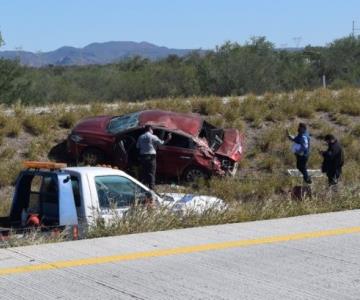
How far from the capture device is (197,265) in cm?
732

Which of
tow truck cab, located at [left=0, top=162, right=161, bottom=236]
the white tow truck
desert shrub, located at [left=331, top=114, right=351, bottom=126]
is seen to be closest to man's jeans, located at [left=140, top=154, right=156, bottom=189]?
the white tow truck

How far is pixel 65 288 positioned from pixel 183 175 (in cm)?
1510

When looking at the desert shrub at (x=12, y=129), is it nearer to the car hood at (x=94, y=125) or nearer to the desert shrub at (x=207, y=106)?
the car hood at (x=94, y=125)

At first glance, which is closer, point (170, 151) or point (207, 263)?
point (207, 263)

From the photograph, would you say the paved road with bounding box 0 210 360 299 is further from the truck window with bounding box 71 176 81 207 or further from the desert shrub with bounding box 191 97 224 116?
the desert shrub with bounding box 191 97 224 116

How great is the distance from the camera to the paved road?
6426 mm

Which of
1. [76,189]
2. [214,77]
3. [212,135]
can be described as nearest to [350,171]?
[212,135]

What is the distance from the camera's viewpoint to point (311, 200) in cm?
1130

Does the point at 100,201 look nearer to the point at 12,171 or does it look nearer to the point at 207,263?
the point at 207,263

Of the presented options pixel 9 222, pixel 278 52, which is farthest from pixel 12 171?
pixel 278 52

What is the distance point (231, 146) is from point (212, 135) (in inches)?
28.6

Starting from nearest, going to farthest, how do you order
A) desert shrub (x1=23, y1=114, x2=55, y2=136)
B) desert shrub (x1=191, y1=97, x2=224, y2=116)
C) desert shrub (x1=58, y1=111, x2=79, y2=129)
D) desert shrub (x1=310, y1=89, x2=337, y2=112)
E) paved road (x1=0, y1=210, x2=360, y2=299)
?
1. paved road (x1=0, y1=210, x2=360, y2=299)
2. desert shrub (x1=23, y1=114, x2=55, y2=136)
3. desert shrub (x1=58, y1=111, x2=79, y2=129)
4. desert shrub (x1=191, y1=97, x2=224, y2=116)
5. desert shrub (x1=310, y1=89, x2=337, y2=112)

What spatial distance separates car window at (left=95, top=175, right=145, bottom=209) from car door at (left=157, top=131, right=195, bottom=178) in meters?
9.11

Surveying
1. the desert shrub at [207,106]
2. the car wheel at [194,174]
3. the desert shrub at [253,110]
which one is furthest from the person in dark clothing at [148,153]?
the desert shrub at [253,110]
